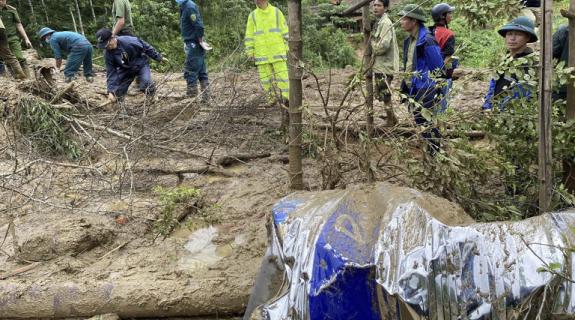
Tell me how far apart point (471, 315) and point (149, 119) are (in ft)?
14.1

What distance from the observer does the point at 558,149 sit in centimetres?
279

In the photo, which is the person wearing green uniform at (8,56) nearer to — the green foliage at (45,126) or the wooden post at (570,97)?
the green foliage at (45,126)

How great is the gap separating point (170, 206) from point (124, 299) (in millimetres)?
888

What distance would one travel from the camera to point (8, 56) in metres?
7.28

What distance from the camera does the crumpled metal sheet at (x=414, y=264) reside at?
183 cm

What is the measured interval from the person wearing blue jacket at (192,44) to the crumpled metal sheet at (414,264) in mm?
4367

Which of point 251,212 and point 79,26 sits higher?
point 79,26

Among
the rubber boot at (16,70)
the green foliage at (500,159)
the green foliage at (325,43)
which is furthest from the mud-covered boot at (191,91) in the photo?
the green foliage at (325,43)

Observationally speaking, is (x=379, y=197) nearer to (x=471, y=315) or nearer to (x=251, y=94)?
(x=471, y=315)

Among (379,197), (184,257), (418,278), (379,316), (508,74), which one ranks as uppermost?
(508,74)

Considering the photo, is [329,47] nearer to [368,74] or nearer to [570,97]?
[368,74]

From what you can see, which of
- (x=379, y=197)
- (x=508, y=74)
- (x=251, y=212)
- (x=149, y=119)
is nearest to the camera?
(x=379, y=197)

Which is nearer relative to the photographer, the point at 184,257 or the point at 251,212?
the point at 184,257

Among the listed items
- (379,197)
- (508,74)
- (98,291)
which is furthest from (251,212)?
(508,74)
